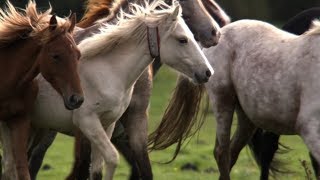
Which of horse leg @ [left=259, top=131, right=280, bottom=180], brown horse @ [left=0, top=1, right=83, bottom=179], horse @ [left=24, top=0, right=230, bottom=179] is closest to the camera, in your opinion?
brown horse @ [left=0, top=1, right=83, bottom=179]

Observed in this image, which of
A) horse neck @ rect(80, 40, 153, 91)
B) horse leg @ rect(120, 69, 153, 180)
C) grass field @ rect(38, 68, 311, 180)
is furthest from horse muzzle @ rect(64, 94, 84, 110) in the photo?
grass field @ rect(38, 68, 311, 180)

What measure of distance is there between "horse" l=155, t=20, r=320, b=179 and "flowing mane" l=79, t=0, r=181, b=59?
1128 mm

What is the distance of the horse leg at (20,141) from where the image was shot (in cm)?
873

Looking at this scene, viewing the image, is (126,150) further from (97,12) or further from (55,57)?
(55,57)

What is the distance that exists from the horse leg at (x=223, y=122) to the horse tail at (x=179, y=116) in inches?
24.6

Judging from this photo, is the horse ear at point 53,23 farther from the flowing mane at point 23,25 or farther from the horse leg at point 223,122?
the horse leg at point 223,122

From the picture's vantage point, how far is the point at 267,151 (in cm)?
1148

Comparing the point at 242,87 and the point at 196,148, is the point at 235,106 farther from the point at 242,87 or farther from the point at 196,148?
the point at 196,148

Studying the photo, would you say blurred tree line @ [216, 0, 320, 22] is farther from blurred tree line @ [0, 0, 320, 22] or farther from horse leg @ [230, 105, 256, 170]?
horse leg @ [230, 105, 256, 170]

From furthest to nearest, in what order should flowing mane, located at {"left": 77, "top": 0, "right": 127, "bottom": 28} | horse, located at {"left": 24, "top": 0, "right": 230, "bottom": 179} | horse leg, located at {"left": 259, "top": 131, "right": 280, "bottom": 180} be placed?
horse leg, located at {"left": 259, "top": 131, "right": 280, "bottom": 180} < flowing mane, located at {"left": 77, "top": 0, "right": 127, "bottom": 28} < horse, located at {"left": 24, "top": 0, "right": 230, "bottom": 179}

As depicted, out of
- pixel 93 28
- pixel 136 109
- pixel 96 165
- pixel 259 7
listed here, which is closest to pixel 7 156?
pixel 96 165

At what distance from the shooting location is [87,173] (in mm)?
Result: 9938

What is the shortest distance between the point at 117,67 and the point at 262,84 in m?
1.41

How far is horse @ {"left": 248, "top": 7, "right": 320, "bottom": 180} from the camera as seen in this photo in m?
11.5
